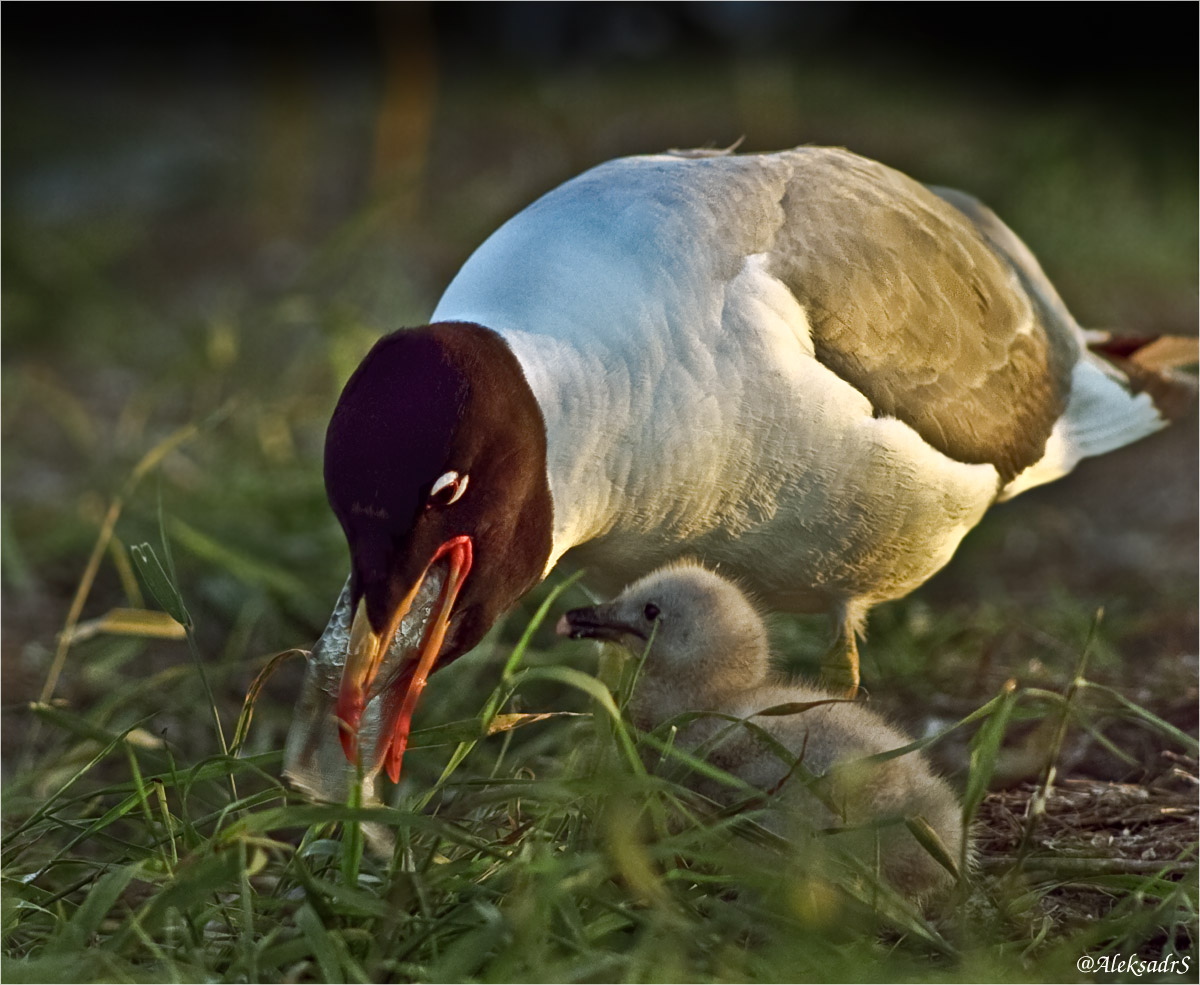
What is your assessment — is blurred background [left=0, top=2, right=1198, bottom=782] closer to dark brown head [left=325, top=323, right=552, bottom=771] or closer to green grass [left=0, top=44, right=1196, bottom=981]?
green grass [left=0, top=44, right=1196, bottom=981]

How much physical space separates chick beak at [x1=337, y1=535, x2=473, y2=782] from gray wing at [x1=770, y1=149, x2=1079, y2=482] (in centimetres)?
90

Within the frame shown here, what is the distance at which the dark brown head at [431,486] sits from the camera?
8.50 ft

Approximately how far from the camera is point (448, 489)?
2.66 metres

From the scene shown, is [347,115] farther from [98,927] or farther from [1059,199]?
[98,927]

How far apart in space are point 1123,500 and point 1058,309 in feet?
6.15

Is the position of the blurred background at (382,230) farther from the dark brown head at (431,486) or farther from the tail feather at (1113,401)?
the dark brown head at (431,486)

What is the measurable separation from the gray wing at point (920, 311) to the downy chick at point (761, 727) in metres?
0.59

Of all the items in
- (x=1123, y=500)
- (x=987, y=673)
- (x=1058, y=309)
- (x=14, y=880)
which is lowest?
(x=1123, y=500)

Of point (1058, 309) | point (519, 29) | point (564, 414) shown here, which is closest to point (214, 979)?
point (564, 414)

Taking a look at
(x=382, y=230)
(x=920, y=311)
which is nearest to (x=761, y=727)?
(x=920, y=311)

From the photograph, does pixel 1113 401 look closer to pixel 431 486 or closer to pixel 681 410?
pixel 681 410

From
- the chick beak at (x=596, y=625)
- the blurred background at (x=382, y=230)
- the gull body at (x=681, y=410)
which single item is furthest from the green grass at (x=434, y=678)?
the gull body at (x=681, y=410)

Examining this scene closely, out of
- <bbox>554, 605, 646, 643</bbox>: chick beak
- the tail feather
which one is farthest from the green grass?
the tail feather

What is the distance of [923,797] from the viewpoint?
2650 millimetres
